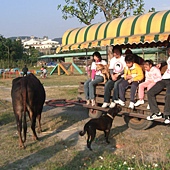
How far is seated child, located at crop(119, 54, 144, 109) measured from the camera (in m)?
7.78

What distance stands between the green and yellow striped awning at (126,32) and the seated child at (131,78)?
0.61 meters

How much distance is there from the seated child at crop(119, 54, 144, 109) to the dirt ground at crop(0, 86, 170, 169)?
2.65 ft

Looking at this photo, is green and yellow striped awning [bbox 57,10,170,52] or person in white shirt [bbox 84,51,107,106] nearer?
green and yellow striped awning [bbox 57,10,170,52]

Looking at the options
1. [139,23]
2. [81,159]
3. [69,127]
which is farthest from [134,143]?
[139,23]

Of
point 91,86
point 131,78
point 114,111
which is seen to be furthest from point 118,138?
point 91,86

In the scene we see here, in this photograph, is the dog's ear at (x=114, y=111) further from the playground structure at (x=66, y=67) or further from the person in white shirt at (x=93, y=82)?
the playground structure at (x=66, y=67)

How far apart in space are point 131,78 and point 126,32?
4.62ft

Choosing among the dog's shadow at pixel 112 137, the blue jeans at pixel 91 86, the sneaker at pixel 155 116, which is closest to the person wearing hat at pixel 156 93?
the sneaker at pixel 155 116

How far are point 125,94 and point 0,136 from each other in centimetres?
335

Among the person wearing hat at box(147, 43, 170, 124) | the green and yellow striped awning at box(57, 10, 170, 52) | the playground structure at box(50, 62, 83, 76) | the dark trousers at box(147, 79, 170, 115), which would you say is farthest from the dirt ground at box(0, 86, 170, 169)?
the playground structure at box(50, 62, 83, 76)

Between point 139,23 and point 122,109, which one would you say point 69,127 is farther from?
point 139,23

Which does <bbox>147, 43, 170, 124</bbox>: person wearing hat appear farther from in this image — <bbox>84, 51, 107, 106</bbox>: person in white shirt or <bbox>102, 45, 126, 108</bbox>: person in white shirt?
<bbox>84, 51, 107, 106</bbox>: person in white shirt

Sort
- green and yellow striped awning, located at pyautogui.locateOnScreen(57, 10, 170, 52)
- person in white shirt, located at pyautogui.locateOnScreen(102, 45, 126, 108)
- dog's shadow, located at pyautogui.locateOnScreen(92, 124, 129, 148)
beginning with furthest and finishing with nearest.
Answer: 1. person in white shirt, located at pyautogui.locateOnScreen(102, 45, 126, 108)
2. green and yellow striped awning, located at pyautogui.locateOnScreen(57, 10, 170, 52)
3. dog's shadow, located at pyautogui.locateOnScreen(92, 124, 129, 148)

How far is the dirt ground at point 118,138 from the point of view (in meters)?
6.13
